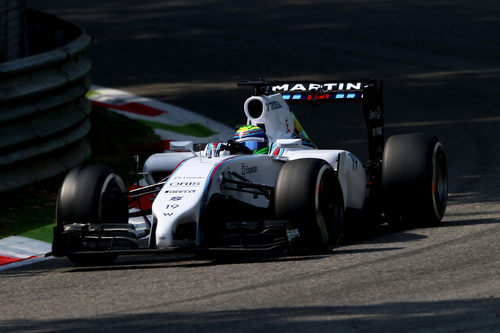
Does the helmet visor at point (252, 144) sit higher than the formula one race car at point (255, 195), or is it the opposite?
the helmet visor at point (252, 144)

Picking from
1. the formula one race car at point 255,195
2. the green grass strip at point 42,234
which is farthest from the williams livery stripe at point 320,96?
the green grass strip at point 42,234

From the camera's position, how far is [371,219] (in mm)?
9617

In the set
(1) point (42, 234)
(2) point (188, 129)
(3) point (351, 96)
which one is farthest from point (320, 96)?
(2) point (188, 129)

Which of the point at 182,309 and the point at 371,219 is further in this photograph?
the point at 371,219

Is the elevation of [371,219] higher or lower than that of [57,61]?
lower

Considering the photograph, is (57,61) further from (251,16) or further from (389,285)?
(251,16)

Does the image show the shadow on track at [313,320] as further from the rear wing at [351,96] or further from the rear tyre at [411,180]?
the rear wing at [351,96]

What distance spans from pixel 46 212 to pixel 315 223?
154 inches

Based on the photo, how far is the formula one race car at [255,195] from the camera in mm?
8367

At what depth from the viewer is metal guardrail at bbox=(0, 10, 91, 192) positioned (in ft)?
38.1

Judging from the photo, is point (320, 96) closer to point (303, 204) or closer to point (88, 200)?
point (303, 204)

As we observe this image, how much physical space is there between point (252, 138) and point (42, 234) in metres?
2.30

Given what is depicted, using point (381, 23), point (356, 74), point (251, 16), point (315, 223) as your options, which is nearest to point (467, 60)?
point (356, 74)

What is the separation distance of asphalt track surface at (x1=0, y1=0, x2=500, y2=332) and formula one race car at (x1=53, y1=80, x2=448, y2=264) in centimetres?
22
